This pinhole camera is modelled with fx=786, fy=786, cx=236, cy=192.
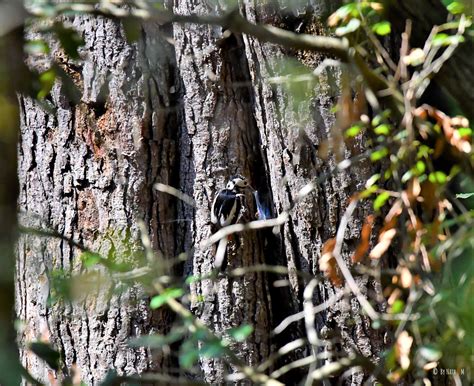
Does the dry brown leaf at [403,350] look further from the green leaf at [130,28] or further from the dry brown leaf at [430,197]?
the green leaf at [130,28]

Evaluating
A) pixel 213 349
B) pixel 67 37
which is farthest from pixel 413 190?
pixel 67 37

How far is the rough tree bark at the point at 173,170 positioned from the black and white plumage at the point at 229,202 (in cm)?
4

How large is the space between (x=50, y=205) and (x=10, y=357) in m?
1.80

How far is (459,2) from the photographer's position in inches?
68.7

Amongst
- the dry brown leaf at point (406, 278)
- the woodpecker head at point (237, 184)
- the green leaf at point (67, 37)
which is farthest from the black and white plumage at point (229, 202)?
the green leaf at point (67, 37)

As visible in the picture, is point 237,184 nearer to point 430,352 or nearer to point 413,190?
point 413,190

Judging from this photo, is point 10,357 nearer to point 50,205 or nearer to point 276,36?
point 276,36

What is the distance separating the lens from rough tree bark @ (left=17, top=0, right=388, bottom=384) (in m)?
2.58

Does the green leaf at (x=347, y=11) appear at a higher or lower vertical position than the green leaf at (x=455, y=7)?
higher

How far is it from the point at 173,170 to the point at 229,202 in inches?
10.3

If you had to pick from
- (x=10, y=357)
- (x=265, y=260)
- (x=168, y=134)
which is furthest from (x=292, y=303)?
(x=10, y=357)

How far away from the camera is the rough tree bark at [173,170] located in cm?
258

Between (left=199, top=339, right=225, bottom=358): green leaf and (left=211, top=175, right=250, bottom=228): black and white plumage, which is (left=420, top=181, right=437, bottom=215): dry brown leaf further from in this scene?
(left=211, top=175, right=250, bottom=228): black and white plumage

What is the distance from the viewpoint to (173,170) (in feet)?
9.11
